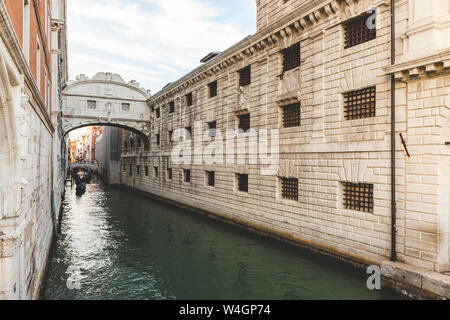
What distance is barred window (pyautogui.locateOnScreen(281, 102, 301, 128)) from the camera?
12.2 metres

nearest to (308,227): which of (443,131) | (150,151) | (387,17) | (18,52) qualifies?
(443,131)

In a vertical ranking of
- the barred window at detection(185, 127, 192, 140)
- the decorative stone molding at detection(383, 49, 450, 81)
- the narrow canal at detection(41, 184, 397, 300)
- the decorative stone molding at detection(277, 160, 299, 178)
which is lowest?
the narrow canal at detection(41, 184, 397, 300)

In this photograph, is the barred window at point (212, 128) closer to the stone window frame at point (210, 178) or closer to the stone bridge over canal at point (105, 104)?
the stone window frame at point (210, 178)

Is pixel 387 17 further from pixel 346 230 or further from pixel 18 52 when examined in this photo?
pixel 18 52

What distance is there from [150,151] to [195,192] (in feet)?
33.5

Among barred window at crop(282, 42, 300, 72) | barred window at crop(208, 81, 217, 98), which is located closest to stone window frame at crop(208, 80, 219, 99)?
barred window at crop(208, 81, 217, 98)

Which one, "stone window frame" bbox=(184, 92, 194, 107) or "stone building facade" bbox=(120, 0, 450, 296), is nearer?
"stone building facade" bbox=(120, 0, 450, 296)

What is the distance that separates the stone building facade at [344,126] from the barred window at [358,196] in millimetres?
32

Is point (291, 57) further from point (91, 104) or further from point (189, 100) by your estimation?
point (91, 104)

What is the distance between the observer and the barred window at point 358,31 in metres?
9.56

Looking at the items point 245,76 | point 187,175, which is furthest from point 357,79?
point 187,175

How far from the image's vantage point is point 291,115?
1248 cm

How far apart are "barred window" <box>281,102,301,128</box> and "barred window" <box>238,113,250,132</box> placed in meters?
2.56

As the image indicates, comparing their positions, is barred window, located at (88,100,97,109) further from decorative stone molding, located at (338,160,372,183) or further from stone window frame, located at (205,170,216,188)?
decorative stone molding, located at (338,160,372,183)
